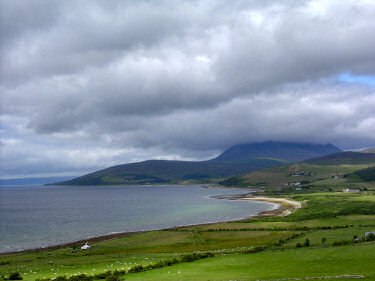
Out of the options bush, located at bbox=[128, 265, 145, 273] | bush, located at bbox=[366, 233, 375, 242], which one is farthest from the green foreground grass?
bush, located at bbox=[366, 233, 375, 242]

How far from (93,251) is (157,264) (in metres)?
31.5

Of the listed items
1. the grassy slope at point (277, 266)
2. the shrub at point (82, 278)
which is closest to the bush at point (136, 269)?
the grassy slope at point (277, 266)

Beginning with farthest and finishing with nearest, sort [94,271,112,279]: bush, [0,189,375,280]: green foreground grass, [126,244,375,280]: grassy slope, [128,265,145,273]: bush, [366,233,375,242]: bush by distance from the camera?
[366,233,375,242]: bush, [128,265,145,273]: bush, [94,271,112,279]: bush, [0,189,375,280]: green foreground grass, [126,244,375,280]: grassy slope

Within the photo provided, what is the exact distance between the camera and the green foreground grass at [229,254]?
36469mm

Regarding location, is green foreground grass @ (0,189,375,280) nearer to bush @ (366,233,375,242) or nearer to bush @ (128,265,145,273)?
bush @ (128,265,145,273)

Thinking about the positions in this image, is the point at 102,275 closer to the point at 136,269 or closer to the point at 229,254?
the point at 136,269

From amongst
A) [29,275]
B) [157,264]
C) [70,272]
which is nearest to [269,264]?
[157,264]

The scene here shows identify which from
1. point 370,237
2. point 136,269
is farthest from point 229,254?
point 370,237

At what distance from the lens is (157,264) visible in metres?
45.8

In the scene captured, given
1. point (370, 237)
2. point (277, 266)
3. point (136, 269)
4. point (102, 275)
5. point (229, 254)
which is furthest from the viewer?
point (370, 237)

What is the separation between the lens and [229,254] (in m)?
52.2

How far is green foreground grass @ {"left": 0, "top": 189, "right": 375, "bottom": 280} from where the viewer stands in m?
36.5

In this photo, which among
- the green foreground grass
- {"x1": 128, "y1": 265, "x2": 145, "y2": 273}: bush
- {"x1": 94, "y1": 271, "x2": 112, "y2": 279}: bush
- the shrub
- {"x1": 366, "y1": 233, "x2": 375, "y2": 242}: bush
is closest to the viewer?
the green foreground grass

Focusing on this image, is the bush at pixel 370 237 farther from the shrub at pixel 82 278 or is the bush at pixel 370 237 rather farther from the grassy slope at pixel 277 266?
the shrub at pixel 82 278
